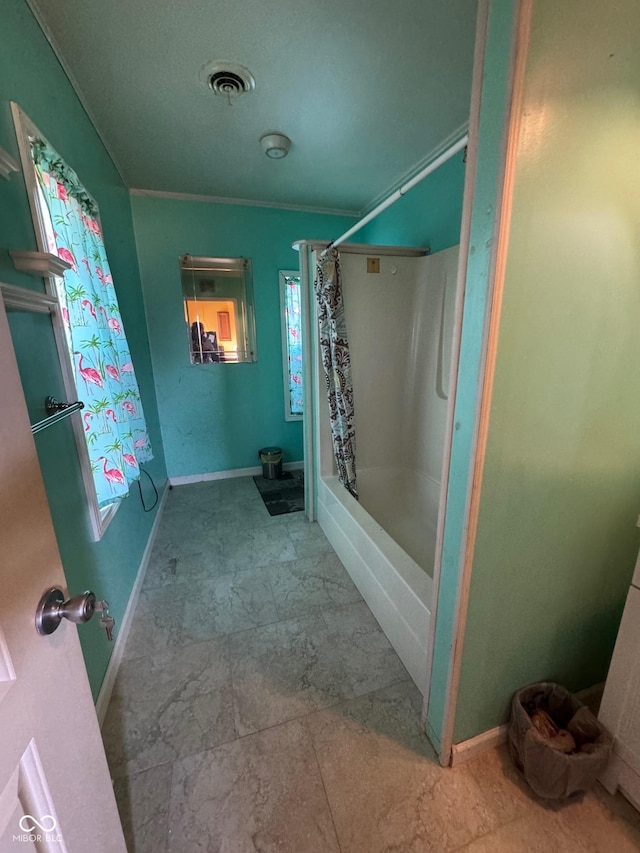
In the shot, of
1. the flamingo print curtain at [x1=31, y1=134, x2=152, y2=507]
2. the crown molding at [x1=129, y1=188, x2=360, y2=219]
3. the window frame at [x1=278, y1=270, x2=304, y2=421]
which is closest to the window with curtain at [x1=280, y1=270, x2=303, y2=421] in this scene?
the window frame at [x1=278, y1=270, x2=304, y2=421]

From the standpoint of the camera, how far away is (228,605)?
1823mm

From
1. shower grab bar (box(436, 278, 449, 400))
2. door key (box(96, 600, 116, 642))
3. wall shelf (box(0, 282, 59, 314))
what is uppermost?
wall shelf (box(0, 282, 59, 314))

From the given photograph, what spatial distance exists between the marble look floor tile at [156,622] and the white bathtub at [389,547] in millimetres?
968

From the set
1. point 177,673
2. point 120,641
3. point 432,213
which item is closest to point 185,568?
point 120,641

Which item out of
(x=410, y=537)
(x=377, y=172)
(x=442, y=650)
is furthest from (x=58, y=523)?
(x=377, y=172)

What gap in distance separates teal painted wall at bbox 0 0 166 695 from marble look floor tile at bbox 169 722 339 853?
0.53 m

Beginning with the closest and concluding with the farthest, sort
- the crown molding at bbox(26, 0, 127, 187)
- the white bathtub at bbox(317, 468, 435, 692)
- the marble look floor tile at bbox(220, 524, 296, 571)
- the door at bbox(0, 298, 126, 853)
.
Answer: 1. the door at bbox(0, 298, 126, 853)
2. the crown molding at bbox(26, 0, 127, 187)
3. the white bathtub at bbox(317, 468, 435, 692)
4. the marble look floor tile at bbox(220, 524, 296, 571)

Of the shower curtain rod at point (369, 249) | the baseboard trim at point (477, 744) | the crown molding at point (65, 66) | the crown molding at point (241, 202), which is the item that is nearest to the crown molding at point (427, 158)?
the crown molding at point (241, 202)

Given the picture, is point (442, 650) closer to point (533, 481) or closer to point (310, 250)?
point (533, 481)

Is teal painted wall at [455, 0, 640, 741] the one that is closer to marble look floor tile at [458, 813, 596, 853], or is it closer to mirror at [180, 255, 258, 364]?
marble look floor tile at [458, 813, 596, 853]

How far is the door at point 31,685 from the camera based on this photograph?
44 centimetres

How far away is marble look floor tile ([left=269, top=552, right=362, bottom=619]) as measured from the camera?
181cm

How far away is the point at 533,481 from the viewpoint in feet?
3.11

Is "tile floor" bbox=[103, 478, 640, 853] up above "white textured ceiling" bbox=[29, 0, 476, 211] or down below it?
below
